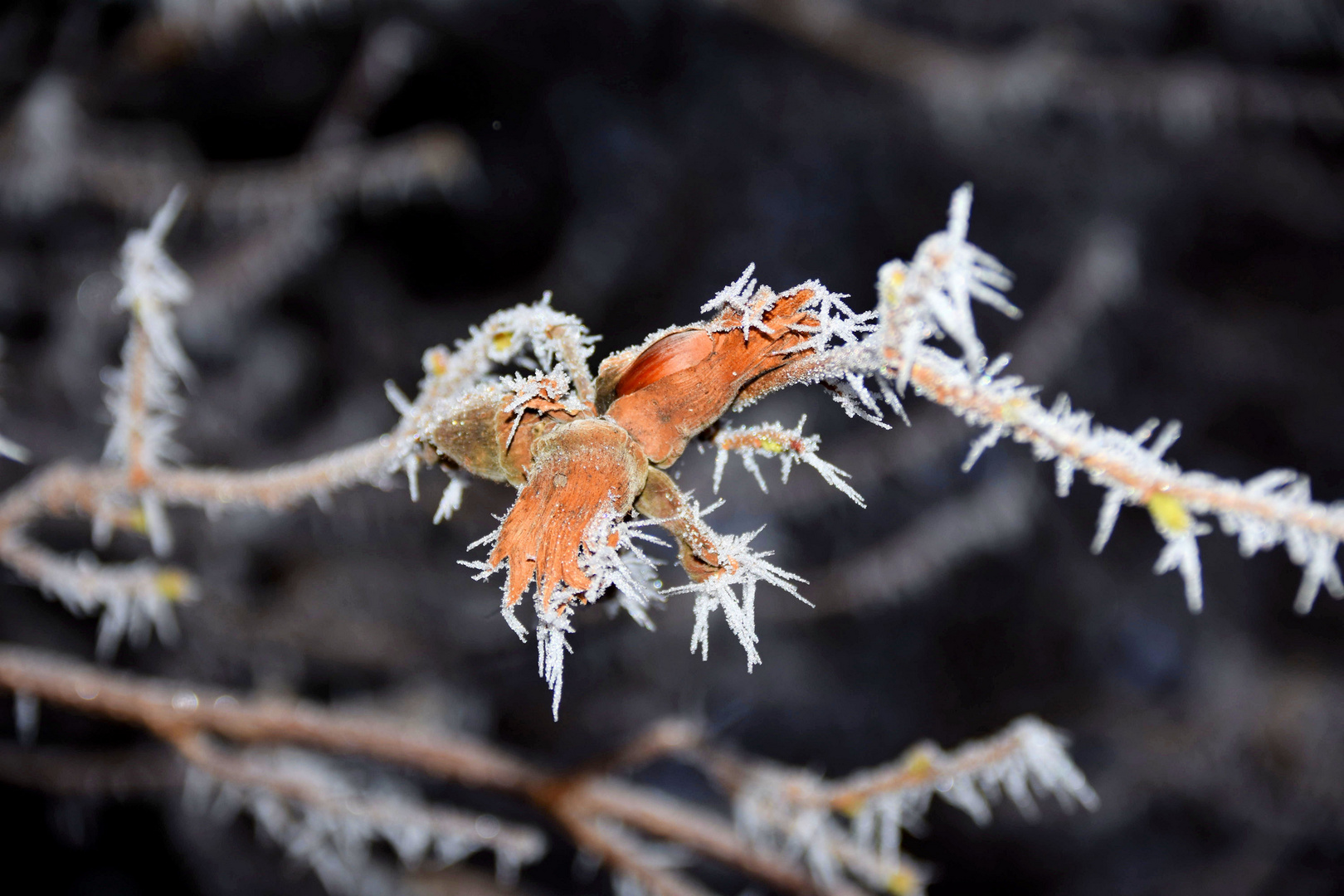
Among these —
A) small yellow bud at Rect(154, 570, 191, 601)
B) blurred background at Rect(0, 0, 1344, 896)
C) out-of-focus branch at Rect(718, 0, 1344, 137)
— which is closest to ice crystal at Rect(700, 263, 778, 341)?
small yellow bud at Rect(154, 570, 191, 601)

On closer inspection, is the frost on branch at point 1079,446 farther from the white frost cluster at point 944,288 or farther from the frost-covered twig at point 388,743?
the frost-covered twig at point 388,743

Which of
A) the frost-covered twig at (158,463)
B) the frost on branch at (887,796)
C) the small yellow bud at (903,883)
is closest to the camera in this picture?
the frost-covered twig at (158,463)

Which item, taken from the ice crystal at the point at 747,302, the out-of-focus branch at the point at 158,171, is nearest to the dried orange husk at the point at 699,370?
the ice crystal at the point at 747,302

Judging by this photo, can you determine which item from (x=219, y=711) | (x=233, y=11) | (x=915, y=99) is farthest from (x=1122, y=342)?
(x=219, y=711)

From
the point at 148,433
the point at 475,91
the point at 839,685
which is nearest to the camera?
the point at 148,433

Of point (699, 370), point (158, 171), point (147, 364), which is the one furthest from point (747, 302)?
point (158, 171)

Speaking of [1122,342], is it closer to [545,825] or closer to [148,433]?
[545,825]

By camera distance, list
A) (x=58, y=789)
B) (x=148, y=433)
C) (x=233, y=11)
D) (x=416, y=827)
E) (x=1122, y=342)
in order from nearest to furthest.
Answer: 1. (x=148, y=433)
2. (x=416, y=827)
3. (x=233, y=11)
4. (x=58, y=789)
5. (x=1122, y=342)
